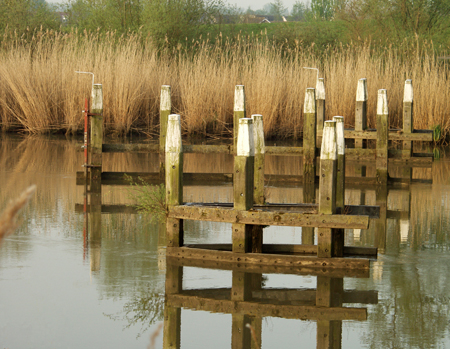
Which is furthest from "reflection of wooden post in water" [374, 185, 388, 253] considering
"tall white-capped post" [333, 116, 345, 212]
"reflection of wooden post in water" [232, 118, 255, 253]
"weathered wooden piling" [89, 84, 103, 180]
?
"weathered wooden piling" [89, 84, 103, 180]

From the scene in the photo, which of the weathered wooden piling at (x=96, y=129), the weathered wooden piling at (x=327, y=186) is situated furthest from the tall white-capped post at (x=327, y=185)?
the weathered wooden piling at (x=96, y=129)

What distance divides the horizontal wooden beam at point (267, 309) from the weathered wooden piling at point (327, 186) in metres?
0.92

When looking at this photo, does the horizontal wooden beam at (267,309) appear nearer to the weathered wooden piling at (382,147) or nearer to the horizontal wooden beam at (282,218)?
the horizontal wooden beam at (282,218)

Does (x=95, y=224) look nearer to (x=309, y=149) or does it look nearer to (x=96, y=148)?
(x=96, y=148)

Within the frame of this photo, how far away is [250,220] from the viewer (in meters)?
6.21

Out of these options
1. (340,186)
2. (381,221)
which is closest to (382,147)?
(381,221)

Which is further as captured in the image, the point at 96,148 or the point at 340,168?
the point at 96,148

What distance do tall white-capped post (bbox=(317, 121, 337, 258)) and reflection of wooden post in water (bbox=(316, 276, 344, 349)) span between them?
11.6 inches

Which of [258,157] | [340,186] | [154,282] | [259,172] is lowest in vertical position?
[154,282]

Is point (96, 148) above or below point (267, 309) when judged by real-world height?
above

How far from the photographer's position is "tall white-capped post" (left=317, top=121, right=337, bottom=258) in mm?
6191

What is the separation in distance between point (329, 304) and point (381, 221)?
3.19m

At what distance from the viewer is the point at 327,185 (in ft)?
20.4

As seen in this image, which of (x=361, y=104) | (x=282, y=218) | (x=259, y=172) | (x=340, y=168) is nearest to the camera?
(x=282, y=218)
